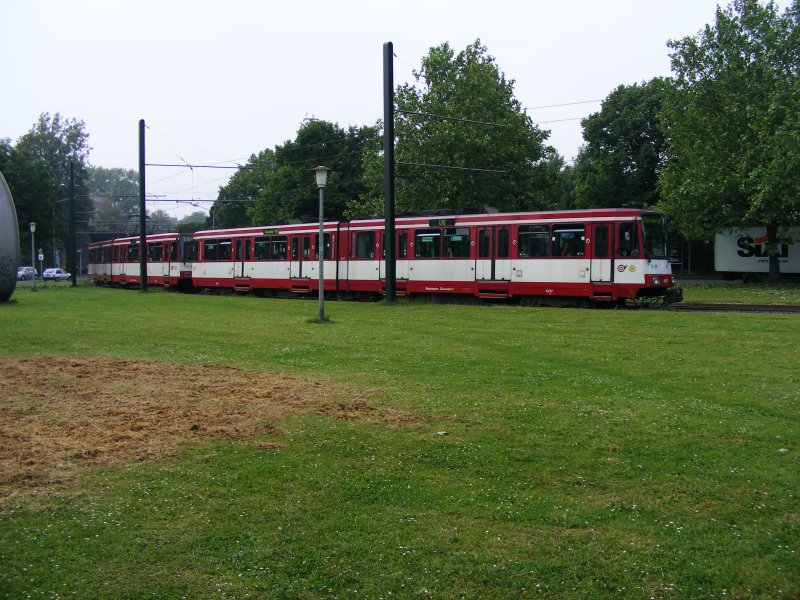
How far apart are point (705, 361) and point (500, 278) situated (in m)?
15.5

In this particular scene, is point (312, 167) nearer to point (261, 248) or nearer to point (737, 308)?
point (261, 248)

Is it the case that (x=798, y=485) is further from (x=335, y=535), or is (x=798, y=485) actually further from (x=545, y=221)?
(x=545, y=221)

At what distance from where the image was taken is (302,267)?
1457 inches

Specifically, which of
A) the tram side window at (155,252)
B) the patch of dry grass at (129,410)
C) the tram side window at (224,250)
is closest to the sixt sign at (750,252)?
the tram side window at (224,250)

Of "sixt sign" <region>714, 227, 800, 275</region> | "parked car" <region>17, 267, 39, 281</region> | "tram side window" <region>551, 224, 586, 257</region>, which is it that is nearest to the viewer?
"tram side window" <region>551, 224, 586, 257</region>

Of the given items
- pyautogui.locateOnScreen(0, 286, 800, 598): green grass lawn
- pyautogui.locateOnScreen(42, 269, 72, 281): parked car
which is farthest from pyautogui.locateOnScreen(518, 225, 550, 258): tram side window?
pyautogui.locateOnScreen(42, 269, 72, 281): parked car

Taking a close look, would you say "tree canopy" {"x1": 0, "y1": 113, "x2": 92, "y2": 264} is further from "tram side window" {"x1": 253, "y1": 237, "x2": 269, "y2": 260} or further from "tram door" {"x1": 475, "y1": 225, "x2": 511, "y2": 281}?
"tram door" {"x1": 475, "y1": 225, "x2": 511, "y2": 281}

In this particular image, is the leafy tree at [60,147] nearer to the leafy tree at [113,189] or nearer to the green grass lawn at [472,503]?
the leafy tree at [113,189]

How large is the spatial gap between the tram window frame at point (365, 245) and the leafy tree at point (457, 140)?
11.3 metres

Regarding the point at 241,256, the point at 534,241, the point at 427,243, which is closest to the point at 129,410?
the point at 534,241

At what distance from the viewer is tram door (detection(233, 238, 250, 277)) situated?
134ft

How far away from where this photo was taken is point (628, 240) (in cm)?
2506

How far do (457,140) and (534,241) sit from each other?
59.9ft

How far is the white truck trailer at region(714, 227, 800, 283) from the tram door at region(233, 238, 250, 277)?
2885 centimetres
